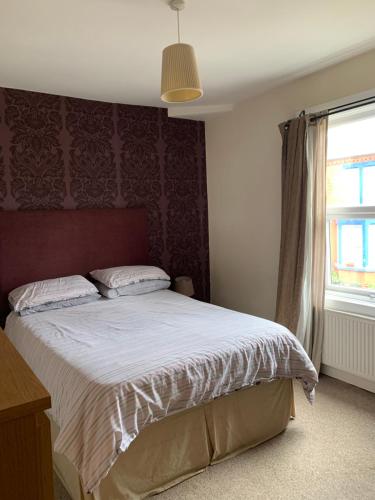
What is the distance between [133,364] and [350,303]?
186 centimetres

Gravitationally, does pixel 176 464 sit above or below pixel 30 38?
below

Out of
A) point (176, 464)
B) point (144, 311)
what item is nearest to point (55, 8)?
point (144, 311)

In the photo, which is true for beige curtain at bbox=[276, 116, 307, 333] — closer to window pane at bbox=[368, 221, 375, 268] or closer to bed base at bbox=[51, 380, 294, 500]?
window pane at bbox=[368, 221, 375, 268]

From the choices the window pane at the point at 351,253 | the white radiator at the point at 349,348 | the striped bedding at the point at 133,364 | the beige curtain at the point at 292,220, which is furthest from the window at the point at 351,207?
the striped bedding at the point at 133,364

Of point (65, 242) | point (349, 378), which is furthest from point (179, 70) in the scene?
point (349, 378)

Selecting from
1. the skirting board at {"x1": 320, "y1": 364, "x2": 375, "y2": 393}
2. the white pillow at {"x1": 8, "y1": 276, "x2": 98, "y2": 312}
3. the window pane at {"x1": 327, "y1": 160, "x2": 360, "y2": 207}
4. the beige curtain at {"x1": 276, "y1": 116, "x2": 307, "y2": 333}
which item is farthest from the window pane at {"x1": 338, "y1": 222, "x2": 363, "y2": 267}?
the white pillow at {"x1": 8, "y1": 276, "x2": 98, "y2": 312}

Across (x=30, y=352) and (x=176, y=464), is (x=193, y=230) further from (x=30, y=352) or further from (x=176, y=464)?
(x=176, y=464)

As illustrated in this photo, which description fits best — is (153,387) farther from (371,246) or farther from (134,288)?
(371,246)

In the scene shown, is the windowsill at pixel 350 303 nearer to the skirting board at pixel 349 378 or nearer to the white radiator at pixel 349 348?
the white radiator at pixel 349 348

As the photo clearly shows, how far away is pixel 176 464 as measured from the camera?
1957 mm

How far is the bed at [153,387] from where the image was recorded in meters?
1.67

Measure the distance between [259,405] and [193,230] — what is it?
235 centimetres

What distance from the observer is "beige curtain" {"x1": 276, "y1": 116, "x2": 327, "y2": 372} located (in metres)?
2.99

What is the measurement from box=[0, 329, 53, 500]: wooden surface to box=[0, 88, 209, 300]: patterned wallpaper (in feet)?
9.77
